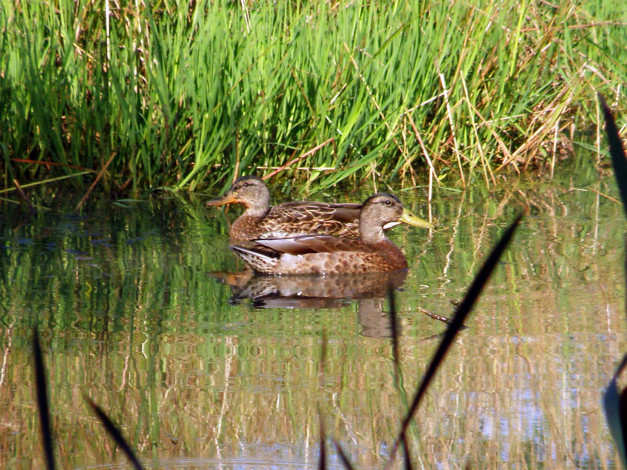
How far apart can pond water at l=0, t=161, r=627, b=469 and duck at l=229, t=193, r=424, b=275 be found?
0.63 feet

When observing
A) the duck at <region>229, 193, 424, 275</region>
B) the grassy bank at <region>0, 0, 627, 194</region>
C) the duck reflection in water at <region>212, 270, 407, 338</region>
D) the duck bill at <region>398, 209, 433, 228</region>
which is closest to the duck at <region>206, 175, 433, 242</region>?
the duck bill at <region>398, 209, 433, 228</region>

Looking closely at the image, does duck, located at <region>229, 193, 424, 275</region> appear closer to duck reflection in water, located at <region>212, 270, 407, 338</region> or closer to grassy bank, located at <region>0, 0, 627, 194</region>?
duck reflection in water, located at <region>212, 270, 407, 338</region>

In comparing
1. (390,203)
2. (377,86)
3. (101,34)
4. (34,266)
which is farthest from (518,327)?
(101,34)

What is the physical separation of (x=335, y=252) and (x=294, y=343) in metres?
2.04

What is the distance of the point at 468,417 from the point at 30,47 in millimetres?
5112

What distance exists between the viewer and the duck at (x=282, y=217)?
696 centimetres

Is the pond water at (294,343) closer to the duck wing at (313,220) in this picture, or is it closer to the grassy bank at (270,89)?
the duck wing at (313,220)

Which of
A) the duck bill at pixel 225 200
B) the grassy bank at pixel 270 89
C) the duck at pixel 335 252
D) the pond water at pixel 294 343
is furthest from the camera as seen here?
the grassy bank at pixel 270 89

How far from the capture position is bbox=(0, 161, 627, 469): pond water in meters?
3.05

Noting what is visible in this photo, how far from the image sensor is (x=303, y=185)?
8.17m

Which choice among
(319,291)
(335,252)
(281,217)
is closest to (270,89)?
(281,217)

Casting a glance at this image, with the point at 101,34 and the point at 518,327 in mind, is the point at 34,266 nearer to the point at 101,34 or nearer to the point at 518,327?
the point at 101,34

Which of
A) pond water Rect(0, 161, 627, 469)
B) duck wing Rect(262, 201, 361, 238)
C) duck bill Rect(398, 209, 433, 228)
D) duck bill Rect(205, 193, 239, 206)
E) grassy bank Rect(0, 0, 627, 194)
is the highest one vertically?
grassy bank Rect(0, 0, 627, 194)

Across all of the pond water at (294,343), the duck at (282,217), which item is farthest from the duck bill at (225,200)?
the pond water at (294,343)
